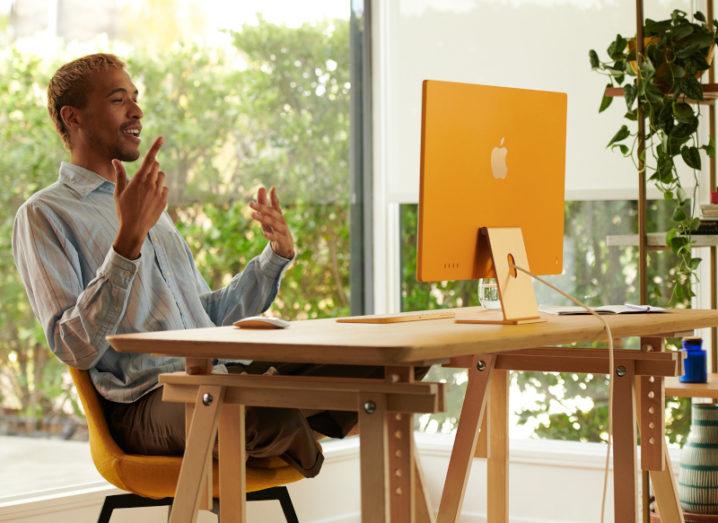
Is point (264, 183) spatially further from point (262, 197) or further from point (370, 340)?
point (370, 340)

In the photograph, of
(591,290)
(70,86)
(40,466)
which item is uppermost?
(70,86)

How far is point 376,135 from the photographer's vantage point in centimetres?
441

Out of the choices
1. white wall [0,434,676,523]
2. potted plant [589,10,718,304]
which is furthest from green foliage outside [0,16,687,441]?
potted plant [589,10,718,304]

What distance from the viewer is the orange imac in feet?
7.70

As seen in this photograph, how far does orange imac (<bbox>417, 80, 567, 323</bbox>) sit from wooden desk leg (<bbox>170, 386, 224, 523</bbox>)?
51 centimetres

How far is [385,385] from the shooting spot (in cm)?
195

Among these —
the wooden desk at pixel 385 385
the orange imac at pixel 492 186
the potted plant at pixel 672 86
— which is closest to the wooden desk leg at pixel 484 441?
the wooden desk at pixel 385 385

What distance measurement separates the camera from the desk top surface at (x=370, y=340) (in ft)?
6.06

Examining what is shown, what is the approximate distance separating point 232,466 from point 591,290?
2.12m

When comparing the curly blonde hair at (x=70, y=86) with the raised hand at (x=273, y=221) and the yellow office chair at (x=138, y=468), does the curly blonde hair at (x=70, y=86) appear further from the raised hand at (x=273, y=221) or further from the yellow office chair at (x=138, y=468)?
the yellow office chair at (x=138, y=468)

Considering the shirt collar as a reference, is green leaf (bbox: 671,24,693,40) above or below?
above

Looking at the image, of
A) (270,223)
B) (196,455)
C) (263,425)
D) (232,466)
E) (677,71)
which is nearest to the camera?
(196,455)

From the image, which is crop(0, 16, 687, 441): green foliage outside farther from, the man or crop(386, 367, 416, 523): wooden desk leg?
crop(386, 367, 416, 523): wooden desk leg

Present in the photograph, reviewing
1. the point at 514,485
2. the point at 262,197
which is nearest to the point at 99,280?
the point at 262,197
